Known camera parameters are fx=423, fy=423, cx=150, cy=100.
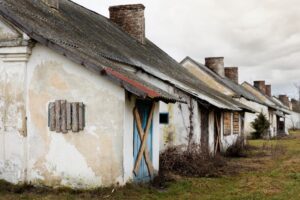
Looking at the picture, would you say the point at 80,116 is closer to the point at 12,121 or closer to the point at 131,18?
the point at 12,121

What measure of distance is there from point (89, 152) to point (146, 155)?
1863 millimetres

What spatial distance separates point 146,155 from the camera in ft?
34.0

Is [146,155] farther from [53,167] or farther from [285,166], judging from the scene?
[285,166]

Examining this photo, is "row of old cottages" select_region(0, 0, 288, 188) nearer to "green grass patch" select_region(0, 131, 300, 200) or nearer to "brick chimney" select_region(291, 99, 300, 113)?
"green grass patch" select_region(0, 131, 300, 200)

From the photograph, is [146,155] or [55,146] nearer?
[55,146]

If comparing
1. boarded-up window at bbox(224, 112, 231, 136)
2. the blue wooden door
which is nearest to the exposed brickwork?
the blue wooden door

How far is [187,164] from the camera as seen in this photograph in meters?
12.8

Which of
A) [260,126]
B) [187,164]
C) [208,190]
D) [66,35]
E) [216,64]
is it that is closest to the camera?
[208,190]

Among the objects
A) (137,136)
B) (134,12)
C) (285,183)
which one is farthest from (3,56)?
(134,12)

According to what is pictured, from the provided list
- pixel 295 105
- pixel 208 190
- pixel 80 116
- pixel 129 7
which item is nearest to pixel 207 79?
pixel 129 7

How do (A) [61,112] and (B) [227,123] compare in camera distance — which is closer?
(A) [61,112]

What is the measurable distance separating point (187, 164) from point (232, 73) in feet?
88.1

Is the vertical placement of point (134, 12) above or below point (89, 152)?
above

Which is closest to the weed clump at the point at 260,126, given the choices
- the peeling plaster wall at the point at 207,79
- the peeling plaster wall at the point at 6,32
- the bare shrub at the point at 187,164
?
the peeling plaster wall at the point at 207,79
